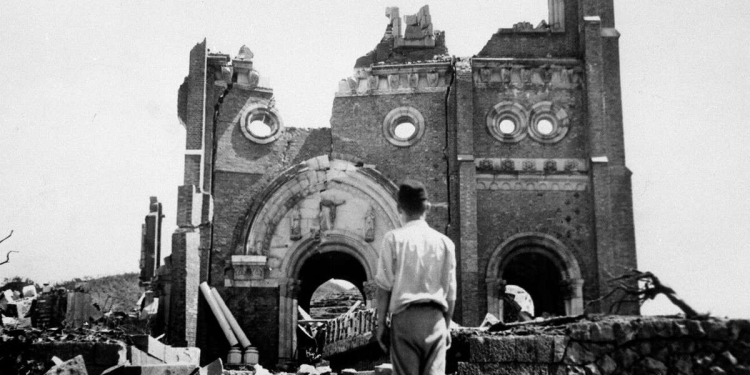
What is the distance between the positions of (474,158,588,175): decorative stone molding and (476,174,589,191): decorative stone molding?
136mm

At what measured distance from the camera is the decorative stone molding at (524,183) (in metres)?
25.1

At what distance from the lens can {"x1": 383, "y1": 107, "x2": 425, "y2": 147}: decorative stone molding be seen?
2531 cm

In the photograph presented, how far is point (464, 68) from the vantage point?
25328 millimetres

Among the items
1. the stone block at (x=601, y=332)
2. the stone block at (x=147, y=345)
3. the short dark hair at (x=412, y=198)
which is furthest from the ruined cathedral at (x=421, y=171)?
the short dark hair at (x=412, y=198)

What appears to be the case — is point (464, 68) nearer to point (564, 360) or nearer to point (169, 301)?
point (169, 301)

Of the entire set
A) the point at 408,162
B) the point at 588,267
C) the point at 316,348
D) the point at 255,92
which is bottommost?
the point at 316,348

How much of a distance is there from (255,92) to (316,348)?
7.79 meters

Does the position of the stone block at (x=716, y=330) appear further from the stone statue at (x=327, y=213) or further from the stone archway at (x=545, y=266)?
the stone statue at (x=327, y=213)

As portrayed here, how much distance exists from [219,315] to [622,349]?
52.4ft

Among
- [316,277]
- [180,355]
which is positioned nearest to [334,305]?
[316,277]

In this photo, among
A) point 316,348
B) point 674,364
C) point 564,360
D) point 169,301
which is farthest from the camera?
point 316,348

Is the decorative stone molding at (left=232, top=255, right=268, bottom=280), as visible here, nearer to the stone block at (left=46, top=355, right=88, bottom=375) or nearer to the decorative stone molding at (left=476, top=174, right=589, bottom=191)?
the decorative stone molding at (left=476, top=174, right=589, bottom=191)

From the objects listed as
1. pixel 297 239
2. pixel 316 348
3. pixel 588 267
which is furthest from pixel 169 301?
pixel 588 267

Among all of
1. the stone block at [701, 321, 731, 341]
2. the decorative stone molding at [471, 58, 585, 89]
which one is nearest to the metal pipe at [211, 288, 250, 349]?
the decorative stone molding at [471, 58, 585, 89]
